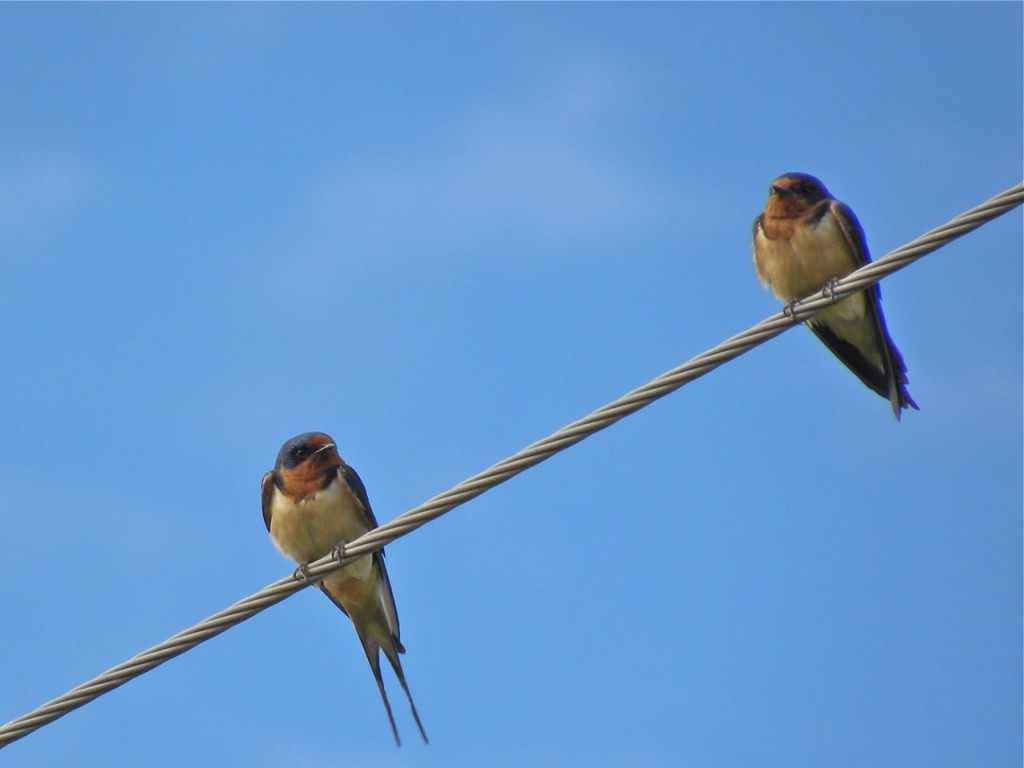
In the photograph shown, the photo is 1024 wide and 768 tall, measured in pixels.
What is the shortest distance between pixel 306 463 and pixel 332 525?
37cm

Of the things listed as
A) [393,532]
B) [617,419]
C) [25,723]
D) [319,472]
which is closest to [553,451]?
[617,419]

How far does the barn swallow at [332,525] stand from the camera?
789 centimetres

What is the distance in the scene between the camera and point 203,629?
16.7ft

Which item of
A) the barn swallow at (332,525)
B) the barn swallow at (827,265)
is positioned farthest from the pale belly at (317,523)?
the barn swallow at (827,265)

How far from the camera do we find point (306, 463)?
803cm

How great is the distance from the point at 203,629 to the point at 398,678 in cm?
297

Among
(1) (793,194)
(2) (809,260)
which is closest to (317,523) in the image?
(2) (809,260)

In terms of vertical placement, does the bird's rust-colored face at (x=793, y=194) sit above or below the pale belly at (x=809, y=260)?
above

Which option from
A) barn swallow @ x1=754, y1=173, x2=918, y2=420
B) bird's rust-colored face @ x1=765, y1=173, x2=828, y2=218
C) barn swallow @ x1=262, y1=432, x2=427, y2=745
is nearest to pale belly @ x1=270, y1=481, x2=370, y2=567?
barn swallow @ x1=262, y1=432, x2=427, y2=745

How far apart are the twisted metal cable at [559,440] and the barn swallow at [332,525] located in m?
2.72

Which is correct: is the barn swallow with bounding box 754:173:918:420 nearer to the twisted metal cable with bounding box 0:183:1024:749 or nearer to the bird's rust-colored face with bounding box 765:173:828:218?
the bird's rust-colored face with bounding box 765:173:828:218

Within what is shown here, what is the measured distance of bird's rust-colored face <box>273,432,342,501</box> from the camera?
313 inches

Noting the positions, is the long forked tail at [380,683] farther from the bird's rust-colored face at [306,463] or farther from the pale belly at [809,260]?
the pale belly at [809,260]

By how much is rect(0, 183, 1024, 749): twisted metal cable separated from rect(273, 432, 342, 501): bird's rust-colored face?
2.79 metres
